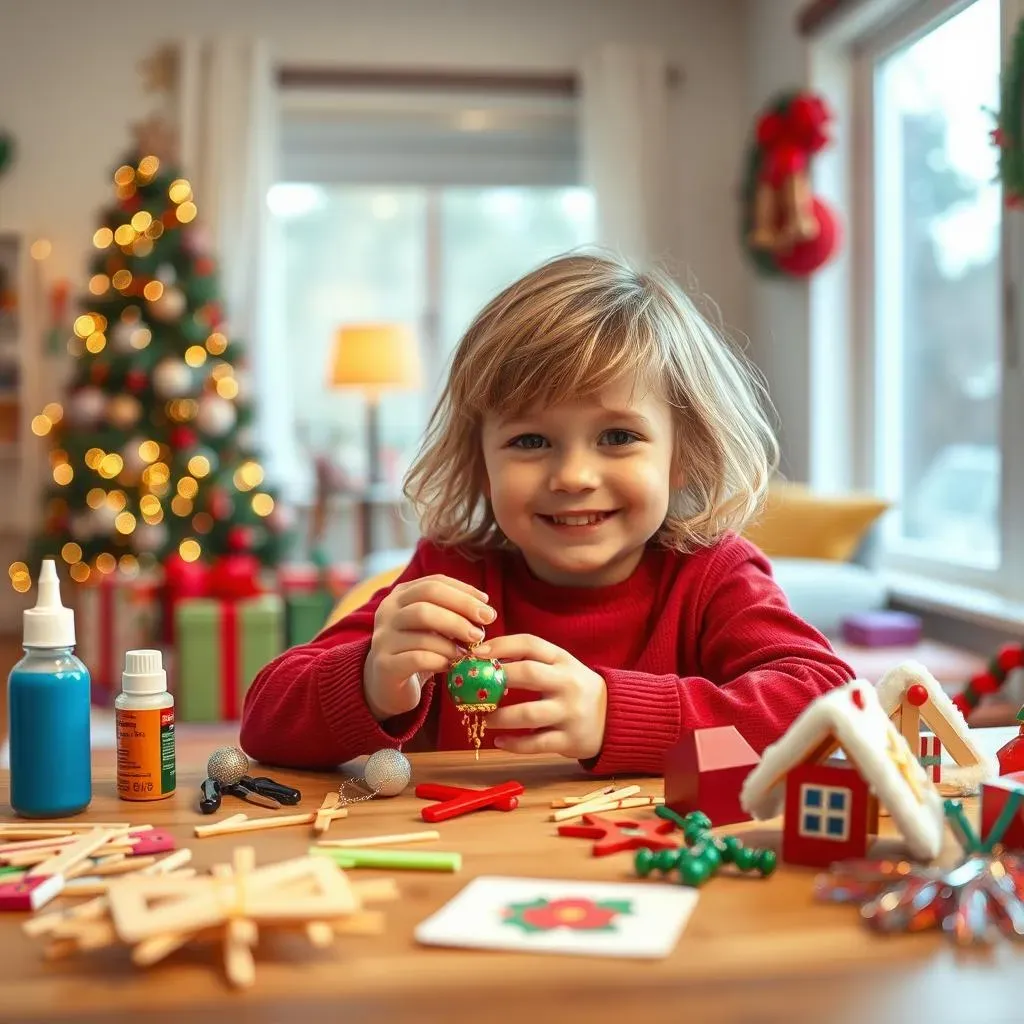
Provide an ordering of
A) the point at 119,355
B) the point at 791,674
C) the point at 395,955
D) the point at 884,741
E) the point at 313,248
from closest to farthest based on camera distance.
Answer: the point at 395,955, the point at 884,741, the point at 791,674, the point at 119,355, the point at 313,248

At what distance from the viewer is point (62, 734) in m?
0.89

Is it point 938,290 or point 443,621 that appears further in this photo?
point 938,290

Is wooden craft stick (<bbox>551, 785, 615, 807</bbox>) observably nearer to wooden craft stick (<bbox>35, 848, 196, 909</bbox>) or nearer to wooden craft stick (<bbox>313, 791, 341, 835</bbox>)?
wooden craft stick (<bbox>313, 791, 341, 835</bbox>)

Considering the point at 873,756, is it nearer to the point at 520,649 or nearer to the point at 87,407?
the point at 520,649

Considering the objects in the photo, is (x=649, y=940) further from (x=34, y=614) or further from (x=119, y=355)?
(x=119, y=355)

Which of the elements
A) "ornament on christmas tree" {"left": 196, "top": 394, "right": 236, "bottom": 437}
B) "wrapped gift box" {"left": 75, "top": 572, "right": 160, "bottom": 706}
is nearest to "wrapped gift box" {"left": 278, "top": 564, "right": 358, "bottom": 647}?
"wrapped gift box" {"left": 75, "top": 572, "right": 160, "bottom": 706}

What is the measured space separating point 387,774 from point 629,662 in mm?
406

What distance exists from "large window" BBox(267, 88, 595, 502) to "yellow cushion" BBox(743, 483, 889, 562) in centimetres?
223

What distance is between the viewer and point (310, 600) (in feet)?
13.0

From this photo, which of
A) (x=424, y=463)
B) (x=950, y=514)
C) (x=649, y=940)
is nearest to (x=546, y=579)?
(x=424, y=463)

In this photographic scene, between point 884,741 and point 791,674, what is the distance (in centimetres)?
32

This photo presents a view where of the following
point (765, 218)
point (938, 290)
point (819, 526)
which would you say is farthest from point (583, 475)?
point (765, 218)

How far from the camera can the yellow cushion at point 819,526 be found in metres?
3.67

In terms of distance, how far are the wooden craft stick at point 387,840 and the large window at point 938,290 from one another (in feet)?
9.19
